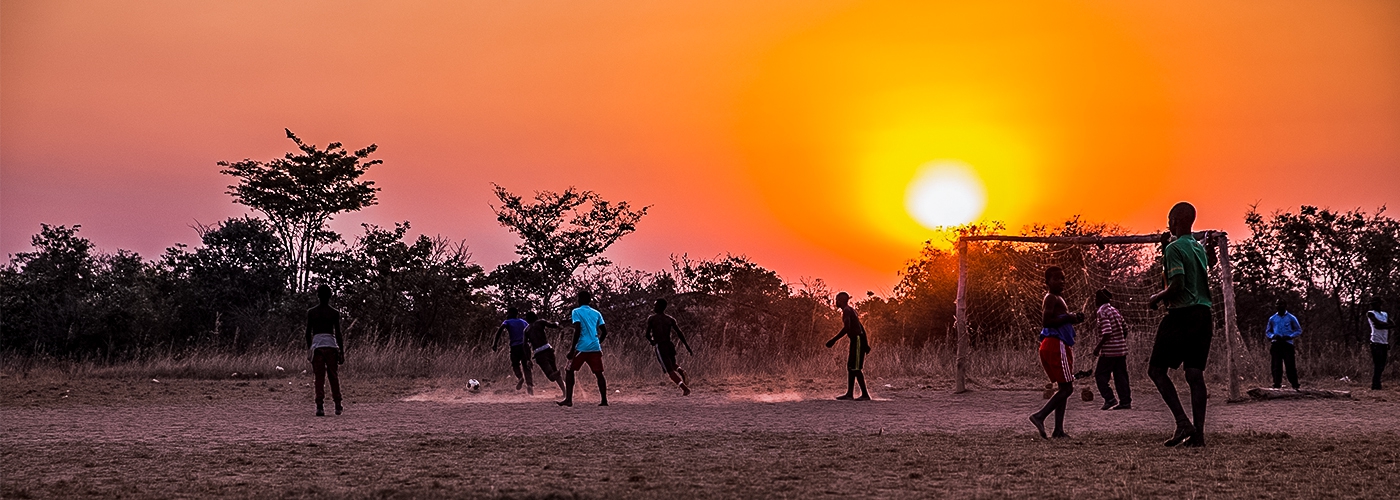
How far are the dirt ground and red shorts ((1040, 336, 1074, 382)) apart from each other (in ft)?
1.90

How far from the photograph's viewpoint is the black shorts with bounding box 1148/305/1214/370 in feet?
31.3

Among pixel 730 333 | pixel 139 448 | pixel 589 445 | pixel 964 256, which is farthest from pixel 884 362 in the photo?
pixel 139 448

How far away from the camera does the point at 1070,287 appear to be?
22.8 metres

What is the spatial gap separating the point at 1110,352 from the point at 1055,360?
13.9 ft

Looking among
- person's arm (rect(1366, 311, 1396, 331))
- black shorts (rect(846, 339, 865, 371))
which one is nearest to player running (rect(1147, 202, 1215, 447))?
black shorts (rect(846, 339, 865, 371))

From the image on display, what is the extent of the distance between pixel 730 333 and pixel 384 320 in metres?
9.61

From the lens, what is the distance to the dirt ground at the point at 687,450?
26.1 ft

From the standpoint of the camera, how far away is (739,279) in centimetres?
3325

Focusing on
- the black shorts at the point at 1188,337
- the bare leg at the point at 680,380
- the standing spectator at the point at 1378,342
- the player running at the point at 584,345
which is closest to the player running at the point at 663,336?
the bare leg at the point at 680,380

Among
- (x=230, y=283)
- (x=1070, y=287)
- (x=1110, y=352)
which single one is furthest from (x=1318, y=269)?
(x=230, y=283)

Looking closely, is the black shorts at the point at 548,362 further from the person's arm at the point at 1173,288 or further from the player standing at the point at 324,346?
the person's arm at the point at 1173,288

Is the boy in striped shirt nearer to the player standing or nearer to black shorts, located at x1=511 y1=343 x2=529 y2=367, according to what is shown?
black shorts, located at x1=511 y1=343 x2=529 y2=367

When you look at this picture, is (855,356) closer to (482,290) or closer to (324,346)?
(324,346)

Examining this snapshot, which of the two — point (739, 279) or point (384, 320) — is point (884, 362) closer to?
point (739, 279)
